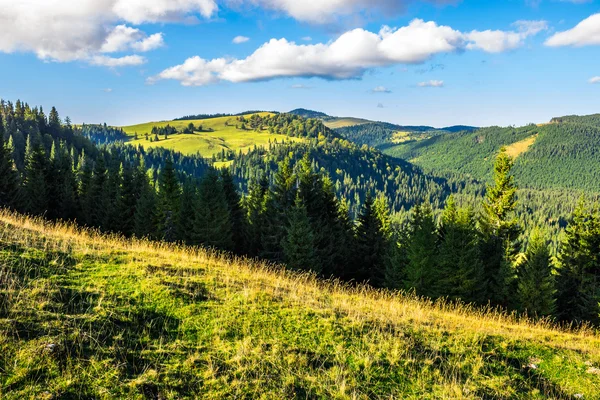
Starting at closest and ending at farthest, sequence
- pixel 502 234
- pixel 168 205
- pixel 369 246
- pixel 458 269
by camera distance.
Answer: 1. pixel 458 269
2. pixel 502 234
3. pixel 168 205
4. pixel 369 246

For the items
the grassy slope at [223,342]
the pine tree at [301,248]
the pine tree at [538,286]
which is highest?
the grassy slope at [223,342]

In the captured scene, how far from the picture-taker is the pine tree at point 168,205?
4047cm

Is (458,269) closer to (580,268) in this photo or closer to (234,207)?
(580,268)

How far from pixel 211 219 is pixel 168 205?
23.4ft

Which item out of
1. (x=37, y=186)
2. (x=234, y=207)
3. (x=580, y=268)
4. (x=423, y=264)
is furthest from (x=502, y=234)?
(x=37, y=186)

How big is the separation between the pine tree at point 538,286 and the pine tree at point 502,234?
1283 mm

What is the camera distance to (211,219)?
3738cm

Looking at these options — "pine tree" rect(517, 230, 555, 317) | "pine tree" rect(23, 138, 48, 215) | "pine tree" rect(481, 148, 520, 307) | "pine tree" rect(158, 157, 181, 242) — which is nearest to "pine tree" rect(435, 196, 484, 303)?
"pine tree" rect(481, 148, 520, 307)

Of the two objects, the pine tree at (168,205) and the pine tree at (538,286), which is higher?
the pine tree at (168,205)

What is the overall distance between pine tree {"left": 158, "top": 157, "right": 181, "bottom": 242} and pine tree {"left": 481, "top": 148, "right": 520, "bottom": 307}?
1328 inches

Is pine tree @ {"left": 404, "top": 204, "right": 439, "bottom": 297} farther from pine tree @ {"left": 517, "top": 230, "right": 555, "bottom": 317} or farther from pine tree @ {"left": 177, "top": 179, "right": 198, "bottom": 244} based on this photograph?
pine tree @ {"left": 177, "top": 179, "right": 198, "bottom": 244}

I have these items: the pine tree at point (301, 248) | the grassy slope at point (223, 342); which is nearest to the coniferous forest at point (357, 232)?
the pine tree at point (301, 248)

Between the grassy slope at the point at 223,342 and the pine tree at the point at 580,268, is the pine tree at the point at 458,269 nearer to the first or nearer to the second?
the pine tree at the point at 580,268

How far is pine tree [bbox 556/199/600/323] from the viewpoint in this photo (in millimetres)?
35572
